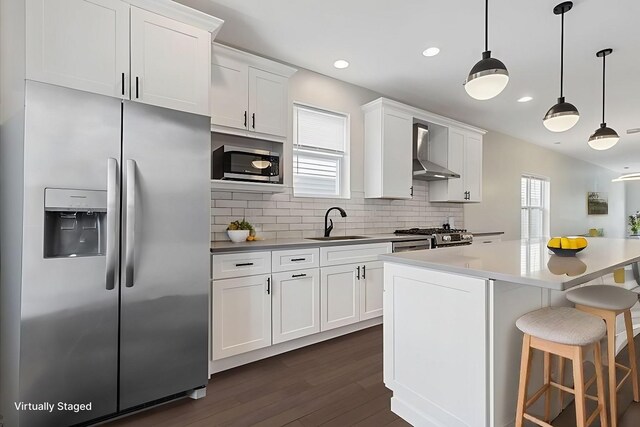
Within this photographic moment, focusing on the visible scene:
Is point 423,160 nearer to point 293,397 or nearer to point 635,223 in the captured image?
point 293,397

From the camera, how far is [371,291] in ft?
11.0

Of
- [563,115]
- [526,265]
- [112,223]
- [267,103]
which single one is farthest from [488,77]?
[112,223]

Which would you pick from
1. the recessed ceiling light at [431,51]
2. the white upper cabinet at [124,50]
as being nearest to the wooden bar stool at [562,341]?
the white upper cabinet at [124,50]

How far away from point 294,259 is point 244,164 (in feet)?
3.07

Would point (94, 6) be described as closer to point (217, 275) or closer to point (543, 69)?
point (217, 275)

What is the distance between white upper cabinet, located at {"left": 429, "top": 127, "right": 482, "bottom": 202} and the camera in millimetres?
4703

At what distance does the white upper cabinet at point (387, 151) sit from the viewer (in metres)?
3.87

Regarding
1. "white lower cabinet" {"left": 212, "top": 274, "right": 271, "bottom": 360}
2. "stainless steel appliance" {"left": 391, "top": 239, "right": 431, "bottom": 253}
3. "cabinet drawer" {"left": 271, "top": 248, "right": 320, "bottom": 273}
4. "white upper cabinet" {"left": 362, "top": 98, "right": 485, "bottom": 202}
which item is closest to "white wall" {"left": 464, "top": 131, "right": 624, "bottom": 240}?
"white upper cabinet" {"left": 362, "top": 98, "right": 485, "bottom": 202}

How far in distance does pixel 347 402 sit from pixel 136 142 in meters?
2.09

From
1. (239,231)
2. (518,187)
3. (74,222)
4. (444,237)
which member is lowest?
(444,237)

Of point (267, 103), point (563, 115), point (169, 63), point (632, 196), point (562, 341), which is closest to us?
point (562, 341)

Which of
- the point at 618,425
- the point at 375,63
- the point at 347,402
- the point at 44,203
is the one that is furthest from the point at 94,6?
the point at 618,425

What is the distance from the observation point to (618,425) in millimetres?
1814

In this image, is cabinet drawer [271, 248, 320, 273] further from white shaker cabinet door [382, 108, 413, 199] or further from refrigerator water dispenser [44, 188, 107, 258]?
white shaker cabinet door [382, 108, 413, 199]
